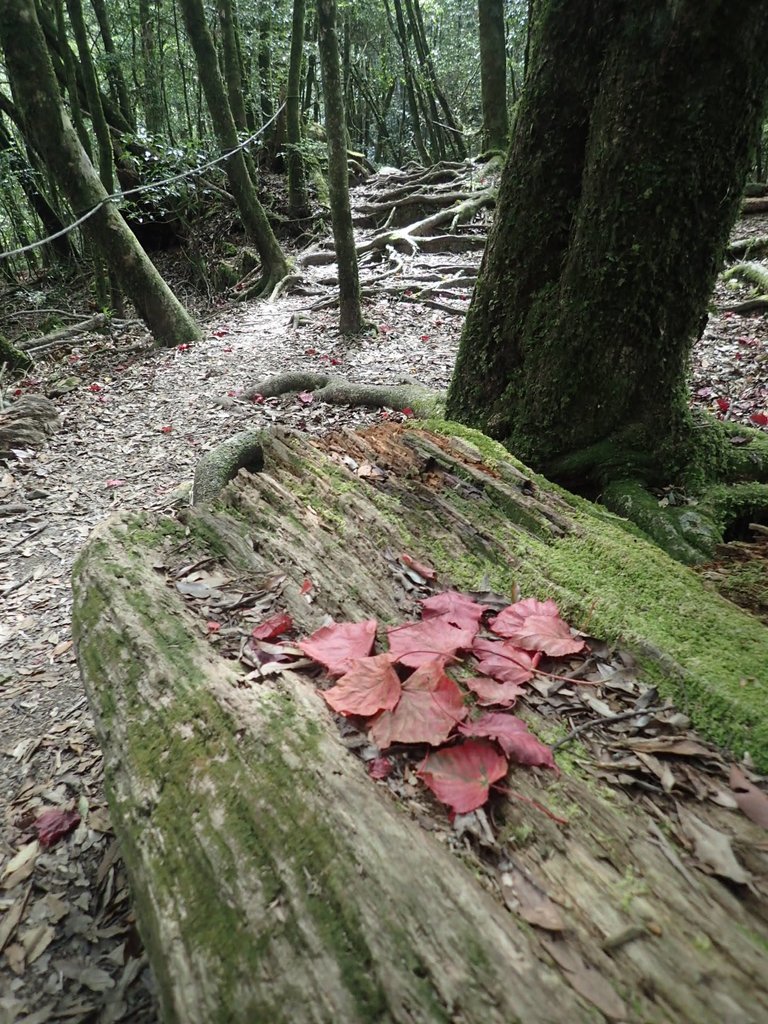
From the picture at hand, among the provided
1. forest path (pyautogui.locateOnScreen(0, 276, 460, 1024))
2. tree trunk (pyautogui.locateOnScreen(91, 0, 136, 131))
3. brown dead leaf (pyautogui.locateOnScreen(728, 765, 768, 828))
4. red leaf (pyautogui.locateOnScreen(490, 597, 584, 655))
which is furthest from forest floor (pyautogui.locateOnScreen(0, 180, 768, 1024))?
tree trunk (pyautogui.locateOnScreen(91, 0, 136, 131))

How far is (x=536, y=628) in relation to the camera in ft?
5.90

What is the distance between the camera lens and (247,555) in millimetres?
2252

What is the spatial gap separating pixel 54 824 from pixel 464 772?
63.1 inches

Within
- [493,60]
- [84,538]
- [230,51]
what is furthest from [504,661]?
[493,60]

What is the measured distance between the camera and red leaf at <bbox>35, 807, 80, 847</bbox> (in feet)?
6.70

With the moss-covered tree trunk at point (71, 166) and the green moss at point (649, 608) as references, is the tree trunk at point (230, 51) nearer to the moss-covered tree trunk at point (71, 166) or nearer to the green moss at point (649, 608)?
the moss-covered tree trunk at point (71, 166)

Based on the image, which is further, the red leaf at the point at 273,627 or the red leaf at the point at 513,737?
the red leaf at the point at 273,627

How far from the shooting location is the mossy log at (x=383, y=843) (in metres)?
1.01

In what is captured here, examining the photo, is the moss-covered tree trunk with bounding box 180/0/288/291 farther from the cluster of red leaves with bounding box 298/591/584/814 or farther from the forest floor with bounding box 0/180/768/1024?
the cluster of red leaves with bounding box 298/591/584/814

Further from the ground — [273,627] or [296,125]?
[296,125]

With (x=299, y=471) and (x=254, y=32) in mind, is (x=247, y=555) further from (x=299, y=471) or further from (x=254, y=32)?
(x=254, y=32)

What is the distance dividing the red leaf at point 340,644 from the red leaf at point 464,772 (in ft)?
1.28

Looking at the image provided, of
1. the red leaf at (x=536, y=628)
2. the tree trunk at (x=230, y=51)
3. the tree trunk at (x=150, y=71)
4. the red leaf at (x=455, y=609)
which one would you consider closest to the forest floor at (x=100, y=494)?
the red leaf at (x=536, y=628)

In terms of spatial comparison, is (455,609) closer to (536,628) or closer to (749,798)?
(536,628)
